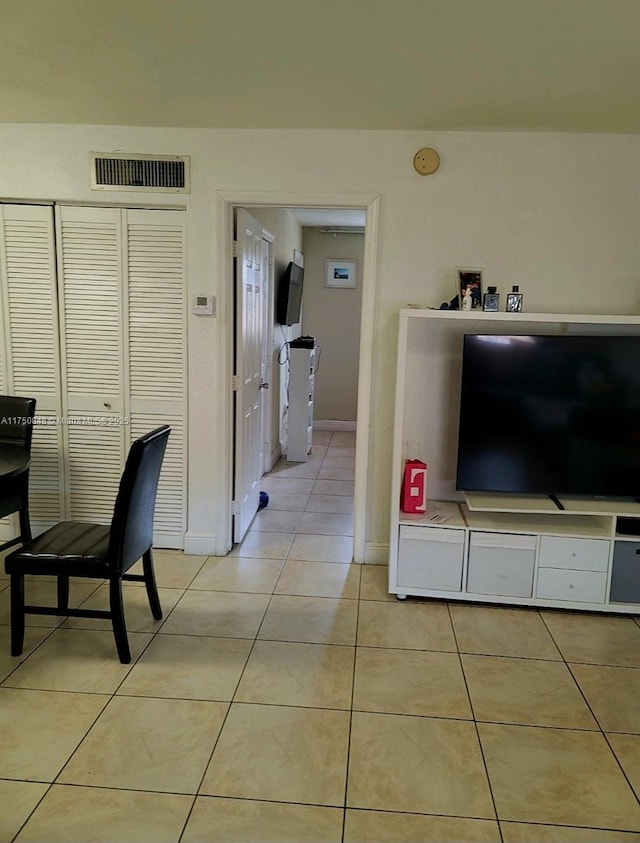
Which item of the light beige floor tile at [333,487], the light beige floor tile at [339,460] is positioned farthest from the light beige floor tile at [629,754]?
the light beige floor tile at [339,460]

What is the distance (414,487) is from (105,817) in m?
2.04

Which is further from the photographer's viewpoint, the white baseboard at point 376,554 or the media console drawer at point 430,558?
the white baseboard at point 376,554

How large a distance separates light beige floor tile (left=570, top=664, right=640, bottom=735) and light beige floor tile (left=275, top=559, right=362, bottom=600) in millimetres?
1161

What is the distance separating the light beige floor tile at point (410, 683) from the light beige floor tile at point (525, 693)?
0.21 ft

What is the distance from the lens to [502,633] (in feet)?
9.93

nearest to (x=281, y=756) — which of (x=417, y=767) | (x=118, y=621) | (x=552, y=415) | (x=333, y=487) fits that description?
(x=417, y=767)

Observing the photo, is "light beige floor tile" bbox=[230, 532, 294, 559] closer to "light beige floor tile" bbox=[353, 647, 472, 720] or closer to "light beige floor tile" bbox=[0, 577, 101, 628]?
"light beige floor tile" bbox=[0, 577, 101, 628]

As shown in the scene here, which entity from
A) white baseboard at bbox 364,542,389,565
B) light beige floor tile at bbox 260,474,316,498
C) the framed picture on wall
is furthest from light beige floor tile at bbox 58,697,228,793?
the framed picture on wall

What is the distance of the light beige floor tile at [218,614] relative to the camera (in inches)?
117

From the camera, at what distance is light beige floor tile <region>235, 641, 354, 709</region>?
247 cm

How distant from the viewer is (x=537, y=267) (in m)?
3.44

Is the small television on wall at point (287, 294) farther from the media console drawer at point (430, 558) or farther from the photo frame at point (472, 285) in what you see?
the media console drawer at point (430, 558)

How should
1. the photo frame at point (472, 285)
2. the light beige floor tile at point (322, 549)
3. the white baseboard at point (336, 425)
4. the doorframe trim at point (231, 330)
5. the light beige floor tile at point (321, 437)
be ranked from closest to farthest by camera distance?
the photo frame at point (472, 285) < the doorframe trim at point (231, 330) < the light beige floor tile at point (322, 549) < the light beige floor tile at point (321, 437) < the white baseboard at point (336, 425)

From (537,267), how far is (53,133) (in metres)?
2.69
